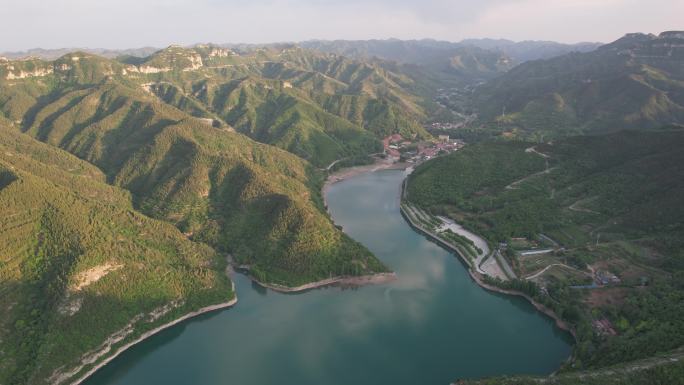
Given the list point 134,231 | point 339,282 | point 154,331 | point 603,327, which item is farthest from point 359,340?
point 134,231

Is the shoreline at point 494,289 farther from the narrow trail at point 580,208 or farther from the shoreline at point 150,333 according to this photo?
the shoreline at point 150,333

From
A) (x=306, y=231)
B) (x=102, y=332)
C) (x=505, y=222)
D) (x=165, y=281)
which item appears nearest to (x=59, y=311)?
(x=102, y=332)

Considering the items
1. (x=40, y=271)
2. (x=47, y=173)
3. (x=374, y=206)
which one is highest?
(x=47, y=173)

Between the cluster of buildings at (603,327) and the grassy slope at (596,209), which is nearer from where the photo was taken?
the grassy slope at (596,209)

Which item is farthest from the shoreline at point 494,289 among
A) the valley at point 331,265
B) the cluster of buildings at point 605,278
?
the cluster of buildings at point 605,278

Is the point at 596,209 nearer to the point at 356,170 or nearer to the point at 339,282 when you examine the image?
the point at 339,282

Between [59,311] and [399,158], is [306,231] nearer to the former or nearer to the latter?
[59,311]

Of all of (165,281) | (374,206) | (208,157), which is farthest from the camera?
(374,206)
